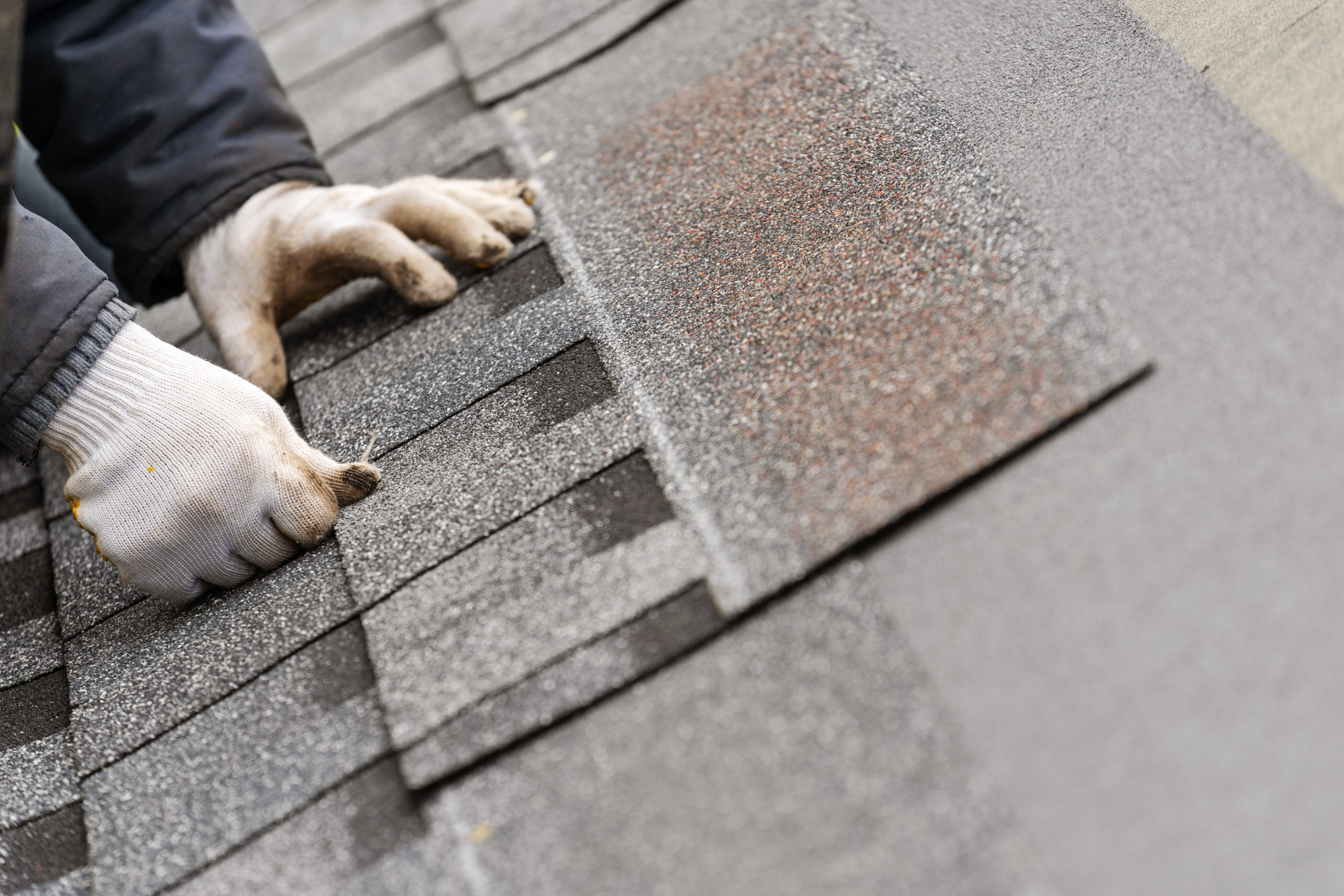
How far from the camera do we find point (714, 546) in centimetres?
115

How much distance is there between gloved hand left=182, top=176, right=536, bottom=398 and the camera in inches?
67.4

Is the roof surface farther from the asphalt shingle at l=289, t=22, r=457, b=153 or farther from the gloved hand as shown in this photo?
the asphalt shingle at l=289, t=22, r=457, b=153

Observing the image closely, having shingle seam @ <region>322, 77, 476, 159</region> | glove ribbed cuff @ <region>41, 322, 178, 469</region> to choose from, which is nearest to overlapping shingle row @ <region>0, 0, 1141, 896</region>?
glove ribbed cuff @ <region>41, 322, 178, 469</region>

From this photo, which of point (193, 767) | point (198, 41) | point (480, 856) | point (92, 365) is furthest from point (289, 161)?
point (480, 856)

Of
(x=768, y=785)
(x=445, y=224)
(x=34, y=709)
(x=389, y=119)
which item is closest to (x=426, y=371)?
(x=445, y=224)

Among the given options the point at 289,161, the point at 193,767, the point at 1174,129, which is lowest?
the point at 193,767

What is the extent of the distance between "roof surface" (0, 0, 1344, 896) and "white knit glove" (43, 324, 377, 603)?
5cm

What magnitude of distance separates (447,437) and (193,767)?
1.74 feet

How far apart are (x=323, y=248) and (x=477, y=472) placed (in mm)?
610

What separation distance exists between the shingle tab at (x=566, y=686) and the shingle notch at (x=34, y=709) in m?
0.63

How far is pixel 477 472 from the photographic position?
139 centimetres

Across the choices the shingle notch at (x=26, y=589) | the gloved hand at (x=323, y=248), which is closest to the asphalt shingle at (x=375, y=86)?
the gloved hand at (x=323, y=248)

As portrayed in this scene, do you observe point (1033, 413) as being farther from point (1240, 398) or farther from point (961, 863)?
point (961, 863)

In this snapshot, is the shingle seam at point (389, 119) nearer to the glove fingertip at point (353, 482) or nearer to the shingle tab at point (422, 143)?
the shingle tab at point (422, 143)
